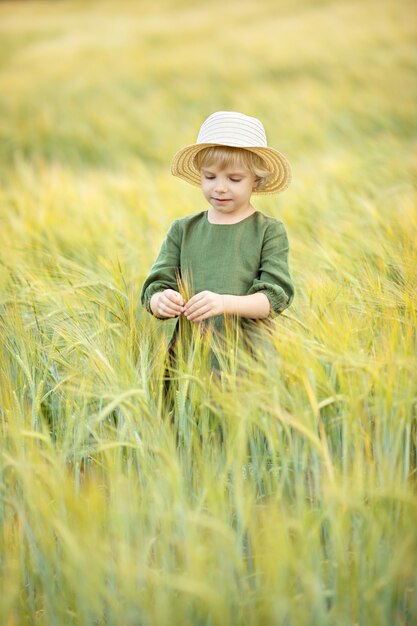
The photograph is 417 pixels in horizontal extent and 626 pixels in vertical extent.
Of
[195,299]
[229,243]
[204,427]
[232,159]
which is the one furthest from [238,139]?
[204,427]

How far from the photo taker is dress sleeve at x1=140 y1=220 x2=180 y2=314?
132cm

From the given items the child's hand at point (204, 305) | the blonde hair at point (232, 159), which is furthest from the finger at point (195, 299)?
the blonde hair at point (232, 159)

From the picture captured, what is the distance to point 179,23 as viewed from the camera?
849 cm

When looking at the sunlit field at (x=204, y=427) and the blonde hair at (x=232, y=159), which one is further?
the blonde hair at (x=232, y=159)

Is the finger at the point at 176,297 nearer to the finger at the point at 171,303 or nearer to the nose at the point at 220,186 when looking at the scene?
the finger at the point at 171,303

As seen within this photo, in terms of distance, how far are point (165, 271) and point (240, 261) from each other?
15 centimetres

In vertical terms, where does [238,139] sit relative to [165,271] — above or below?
above

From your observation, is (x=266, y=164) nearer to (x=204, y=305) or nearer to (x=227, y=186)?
(x=227, y=186)

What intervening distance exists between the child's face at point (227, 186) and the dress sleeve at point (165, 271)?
12 centimetres

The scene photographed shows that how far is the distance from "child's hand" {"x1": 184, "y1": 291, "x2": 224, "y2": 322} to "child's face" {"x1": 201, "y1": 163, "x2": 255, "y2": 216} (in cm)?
17

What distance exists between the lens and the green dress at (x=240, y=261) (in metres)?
1.26

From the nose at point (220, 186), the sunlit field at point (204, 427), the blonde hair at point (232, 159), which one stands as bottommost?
the sunlit field at point (204, 427)

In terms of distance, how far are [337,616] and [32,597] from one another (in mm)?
360

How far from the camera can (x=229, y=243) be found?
1.27 m
